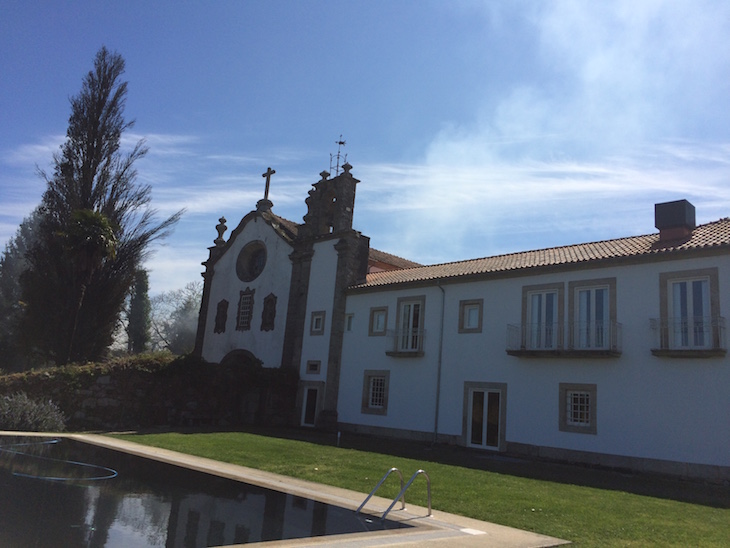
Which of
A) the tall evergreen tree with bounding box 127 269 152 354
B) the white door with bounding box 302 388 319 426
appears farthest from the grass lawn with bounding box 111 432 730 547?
the tall evergreen tree with bounding box 127 269 152 354

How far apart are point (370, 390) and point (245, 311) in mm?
11264

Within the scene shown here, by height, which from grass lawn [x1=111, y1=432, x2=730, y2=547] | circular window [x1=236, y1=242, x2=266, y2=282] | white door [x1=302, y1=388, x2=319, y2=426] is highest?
circular window [x1=236, y1=242, x2=266, y2=282]

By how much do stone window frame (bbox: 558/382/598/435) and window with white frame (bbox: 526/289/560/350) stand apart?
4.63 feet

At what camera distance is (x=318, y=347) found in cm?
2900

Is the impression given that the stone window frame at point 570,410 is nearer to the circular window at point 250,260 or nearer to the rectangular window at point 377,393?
the rectangular window at point 377,393

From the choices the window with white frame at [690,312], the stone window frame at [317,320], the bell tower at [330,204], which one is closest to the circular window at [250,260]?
the bell tower at [330,204]

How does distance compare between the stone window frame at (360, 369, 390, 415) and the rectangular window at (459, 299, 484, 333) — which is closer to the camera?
the rectangular window at (459, 299, 484, 333)

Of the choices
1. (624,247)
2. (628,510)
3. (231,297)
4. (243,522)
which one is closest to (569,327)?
(624,247)

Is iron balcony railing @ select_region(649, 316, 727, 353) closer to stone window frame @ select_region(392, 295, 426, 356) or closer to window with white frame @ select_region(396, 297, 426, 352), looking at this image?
stone window frame @ select_region(392, 295, 426, 356)

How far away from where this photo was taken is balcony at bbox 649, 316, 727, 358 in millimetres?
16281

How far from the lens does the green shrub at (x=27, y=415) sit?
1981 cm

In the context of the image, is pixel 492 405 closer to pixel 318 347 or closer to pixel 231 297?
pixel 318 347

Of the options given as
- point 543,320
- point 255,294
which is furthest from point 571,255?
point 255,294

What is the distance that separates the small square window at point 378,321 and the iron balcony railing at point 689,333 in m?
11.3
